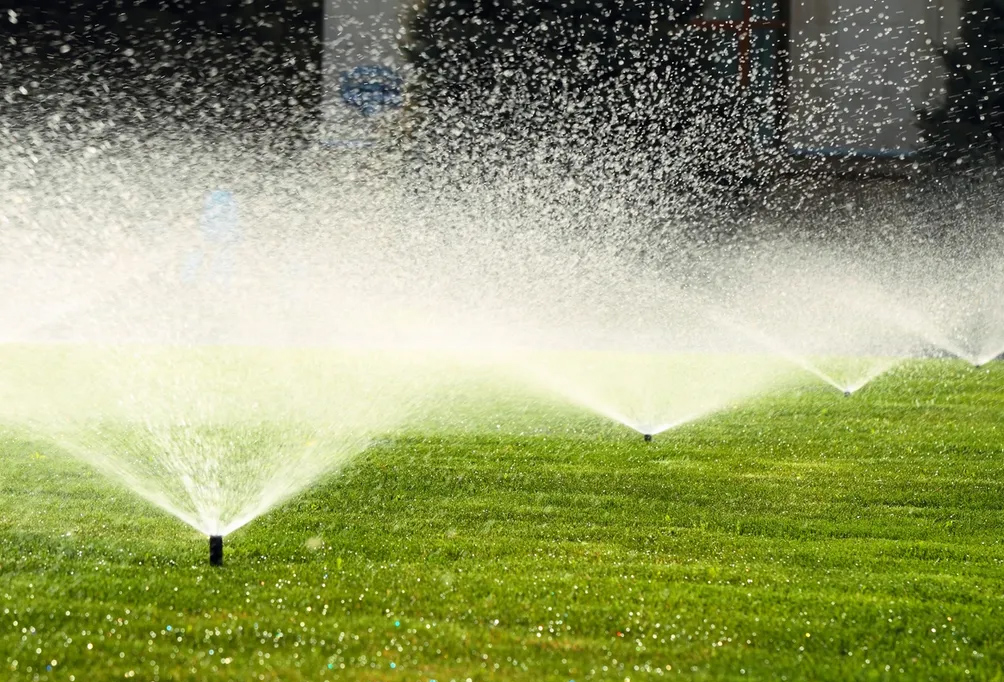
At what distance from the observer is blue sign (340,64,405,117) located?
714 inches

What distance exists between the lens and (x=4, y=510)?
20.7ft

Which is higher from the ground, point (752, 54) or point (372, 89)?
point (752, 54)

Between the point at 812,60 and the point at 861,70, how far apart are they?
102 centimetres

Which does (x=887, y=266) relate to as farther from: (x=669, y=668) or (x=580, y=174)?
(x=669, y=668)

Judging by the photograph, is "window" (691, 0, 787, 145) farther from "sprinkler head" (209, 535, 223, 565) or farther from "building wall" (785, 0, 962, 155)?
"sprinkler head" (209, 535, 223, 565)

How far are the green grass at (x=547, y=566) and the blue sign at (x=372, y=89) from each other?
1047cm

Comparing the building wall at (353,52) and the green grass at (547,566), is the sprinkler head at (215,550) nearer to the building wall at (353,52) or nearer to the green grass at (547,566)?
the green grass at (547,566)

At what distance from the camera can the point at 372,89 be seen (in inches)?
723

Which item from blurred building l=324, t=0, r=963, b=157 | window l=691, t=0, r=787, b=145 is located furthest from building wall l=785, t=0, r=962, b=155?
window l=691, t=0, r=787, b=145

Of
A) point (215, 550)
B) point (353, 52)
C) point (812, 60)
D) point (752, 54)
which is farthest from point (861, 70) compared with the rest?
point (215, 550)

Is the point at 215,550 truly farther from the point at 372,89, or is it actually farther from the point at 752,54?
the point at 752,54

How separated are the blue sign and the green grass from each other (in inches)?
412

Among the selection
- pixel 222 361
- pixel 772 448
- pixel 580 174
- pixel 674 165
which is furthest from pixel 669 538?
pixel 674 165

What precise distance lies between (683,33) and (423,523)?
1308cm
